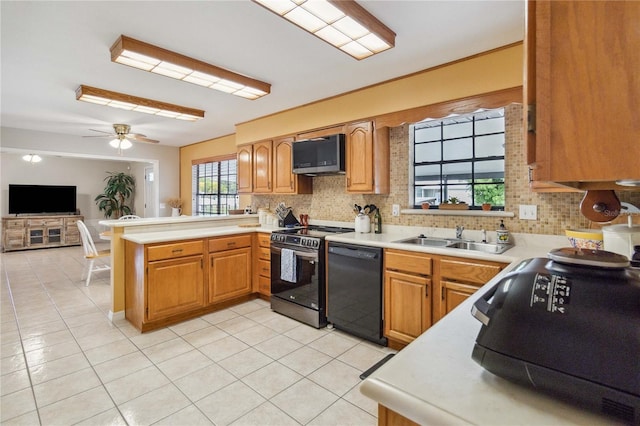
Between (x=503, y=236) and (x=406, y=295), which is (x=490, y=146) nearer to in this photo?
(x=503, y=236)

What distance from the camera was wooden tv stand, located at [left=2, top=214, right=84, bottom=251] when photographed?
755 cm

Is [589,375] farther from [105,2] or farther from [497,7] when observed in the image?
[105,2]

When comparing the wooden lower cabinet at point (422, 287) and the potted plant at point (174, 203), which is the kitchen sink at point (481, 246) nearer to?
the wooden lower cabinet at point (422, 287)

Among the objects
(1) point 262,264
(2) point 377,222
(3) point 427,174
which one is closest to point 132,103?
(1) point 262,264

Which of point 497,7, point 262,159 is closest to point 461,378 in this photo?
point 497,7

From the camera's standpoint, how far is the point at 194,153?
6.88m

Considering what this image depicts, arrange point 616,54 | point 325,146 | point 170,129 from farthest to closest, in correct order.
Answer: point 170,129
point 325,146
point 616,54

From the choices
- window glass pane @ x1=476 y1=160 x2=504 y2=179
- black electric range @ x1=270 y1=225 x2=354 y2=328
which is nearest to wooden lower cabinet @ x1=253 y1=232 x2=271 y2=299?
black electric range @ x1=270 y1=225 x2=354 y2=328

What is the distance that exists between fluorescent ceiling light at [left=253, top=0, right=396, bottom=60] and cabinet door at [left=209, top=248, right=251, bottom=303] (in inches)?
99.7

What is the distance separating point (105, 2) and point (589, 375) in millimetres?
2820

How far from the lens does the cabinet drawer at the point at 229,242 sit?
3658 millimetres

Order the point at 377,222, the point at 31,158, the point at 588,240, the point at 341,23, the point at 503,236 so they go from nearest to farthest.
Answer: the point at 588,240
the point at 341,23
the point at 503,236
the point at 377,222
the point at 31,158

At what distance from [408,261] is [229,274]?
7.10ft

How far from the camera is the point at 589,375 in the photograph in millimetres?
581
